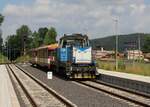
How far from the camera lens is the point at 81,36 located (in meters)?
35.4

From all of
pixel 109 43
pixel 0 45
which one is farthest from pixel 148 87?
pixel 0 45

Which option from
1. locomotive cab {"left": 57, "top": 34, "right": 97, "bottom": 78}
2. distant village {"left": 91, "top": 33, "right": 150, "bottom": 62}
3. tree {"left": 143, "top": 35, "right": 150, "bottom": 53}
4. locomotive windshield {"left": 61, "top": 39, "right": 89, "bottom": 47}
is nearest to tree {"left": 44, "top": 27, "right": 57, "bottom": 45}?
distant village {"left": 91, "top": 33, "right": 150, "bottom": 62}

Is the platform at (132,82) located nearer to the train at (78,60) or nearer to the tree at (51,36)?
the train at (78,60)

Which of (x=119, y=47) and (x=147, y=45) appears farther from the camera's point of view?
(x=147, y=45)

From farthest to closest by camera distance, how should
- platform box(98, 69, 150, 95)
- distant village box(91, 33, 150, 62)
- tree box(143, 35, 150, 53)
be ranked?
1. tree box(143, 35, 150, 53)
2. distant village box(91, 33, 150, 62)
3. platform box(98, 69, 150, 95)

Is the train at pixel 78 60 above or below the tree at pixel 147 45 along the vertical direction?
below

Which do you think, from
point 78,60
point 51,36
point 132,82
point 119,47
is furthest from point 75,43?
point 51,36

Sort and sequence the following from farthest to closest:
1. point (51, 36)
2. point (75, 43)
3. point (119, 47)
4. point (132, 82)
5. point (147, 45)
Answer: point (51, 36)
point (147, 45)
point (119, 47)
point (75, 43)
point (132, 82)

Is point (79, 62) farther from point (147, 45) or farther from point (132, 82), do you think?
point (147, 45)

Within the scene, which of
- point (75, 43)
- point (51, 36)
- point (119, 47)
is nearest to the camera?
point (75, 43)

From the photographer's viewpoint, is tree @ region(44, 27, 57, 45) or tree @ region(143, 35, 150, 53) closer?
tree @ region(143, 35, 150, 53)

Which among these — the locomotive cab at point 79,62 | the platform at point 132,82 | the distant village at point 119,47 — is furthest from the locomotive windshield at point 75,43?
the distant village at point 119,47

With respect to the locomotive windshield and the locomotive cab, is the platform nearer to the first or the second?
the locomotive cab

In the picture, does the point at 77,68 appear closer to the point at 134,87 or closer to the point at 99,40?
the point at 134,87
